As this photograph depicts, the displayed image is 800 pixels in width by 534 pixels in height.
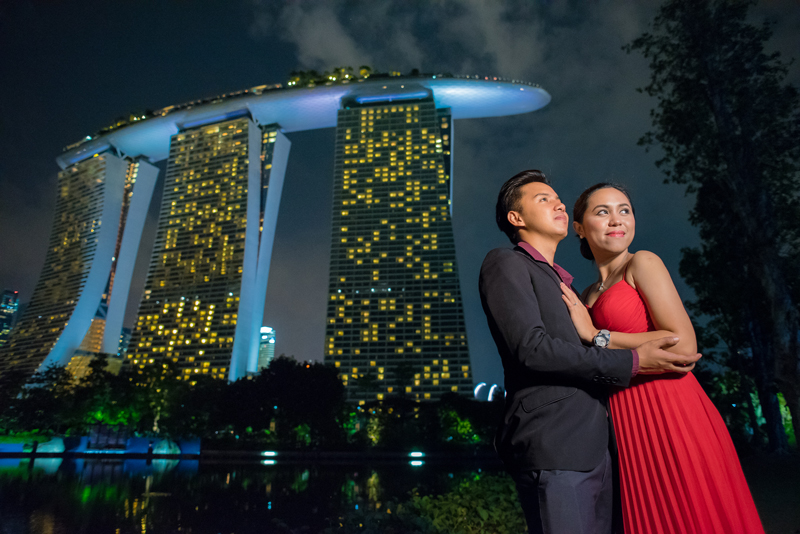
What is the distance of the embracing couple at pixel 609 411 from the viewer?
2.20 metres

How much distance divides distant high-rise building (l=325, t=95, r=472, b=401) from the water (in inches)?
2279

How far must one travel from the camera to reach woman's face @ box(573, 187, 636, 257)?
284 cm

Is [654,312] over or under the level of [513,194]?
under

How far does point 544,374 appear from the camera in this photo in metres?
2.27

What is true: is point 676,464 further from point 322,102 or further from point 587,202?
point 322,102

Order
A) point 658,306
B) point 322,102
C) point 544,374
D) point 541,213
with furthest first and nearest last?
point 322,102 < point 541,213 < point 658,306 < point 544,374

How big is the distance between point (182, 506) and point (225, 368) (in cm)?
6943

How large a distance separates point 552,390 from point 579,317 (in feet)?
1.51

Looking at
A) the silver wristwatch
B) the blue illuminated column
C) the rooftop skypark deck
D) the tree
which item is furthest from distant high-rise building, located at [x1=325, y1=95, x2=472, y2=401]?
the silver wristwatch

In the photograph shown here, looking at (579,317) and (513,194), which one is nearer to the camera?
(579,317)

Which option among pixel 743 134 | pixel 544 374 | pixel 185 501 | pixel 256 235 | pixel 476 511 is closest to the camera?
pixel 544 374

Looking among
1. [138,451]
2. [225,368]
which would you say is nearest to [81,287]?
[225,368]

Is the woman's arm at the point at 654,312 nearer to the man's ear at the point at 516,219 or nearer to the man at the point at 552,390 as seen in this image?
the man at the point at 552,390

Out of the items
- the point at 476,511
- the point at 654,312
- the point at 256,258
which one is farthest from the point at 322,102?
the point at 654,312
